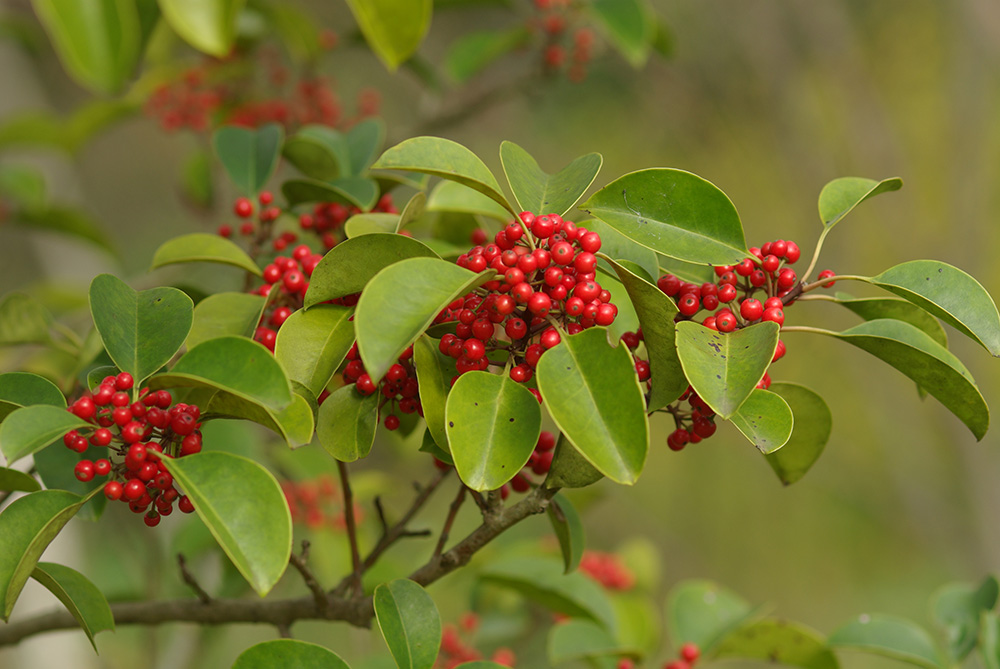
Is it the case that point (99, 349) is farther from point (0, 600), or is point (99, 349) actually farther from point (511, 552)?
point (511, 552)

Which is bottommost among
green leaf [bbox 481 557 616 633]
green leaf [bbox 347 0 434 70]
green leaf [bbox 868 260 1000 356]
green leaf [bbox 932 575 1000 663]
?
green leaf [bbox 481 557 616 633]

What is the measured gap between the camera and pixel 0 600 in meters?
0.59

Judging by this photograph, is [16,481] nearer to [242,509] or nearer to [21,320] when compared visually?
[242,509]

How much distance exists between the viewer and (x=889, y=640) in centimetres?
98

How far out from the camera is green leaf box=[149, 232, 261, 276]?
0.86 m

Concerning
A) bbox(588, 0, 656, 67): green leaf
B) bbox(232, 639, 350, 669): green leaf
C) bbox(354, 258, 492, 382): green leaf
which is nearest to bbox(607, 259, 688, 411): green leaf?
bbox(354, 258, 492, 382): green leaf

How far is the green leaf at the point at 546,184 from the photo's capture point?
70cm

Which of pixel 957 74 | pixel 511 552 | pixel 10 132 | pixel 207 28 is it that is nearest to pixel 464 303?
pixel 207 28

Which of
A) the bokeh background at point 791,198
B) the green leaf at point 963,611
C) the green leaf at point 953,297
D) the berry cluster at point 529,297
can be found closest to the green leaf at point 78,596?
the berry cluster at point 529,297

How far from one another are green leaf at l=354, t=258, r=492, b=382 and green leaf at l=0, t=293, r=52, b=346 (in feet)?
2.18

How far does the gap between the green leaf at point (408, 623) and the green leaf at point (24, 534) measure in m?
0.27

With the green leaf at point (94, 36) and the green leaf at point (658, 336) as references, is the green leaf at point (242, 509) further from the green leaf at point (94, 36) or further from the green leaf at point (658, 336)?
the green leaf at point (94, 36)

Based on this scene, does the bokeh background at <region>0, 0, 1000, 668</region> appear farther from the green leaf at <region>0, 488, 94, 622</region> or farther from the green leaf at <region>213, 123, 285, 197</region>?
the green leaf at <region>0, 488, 94, 622</region>

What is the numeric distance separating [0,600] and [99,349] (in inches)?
15.2
